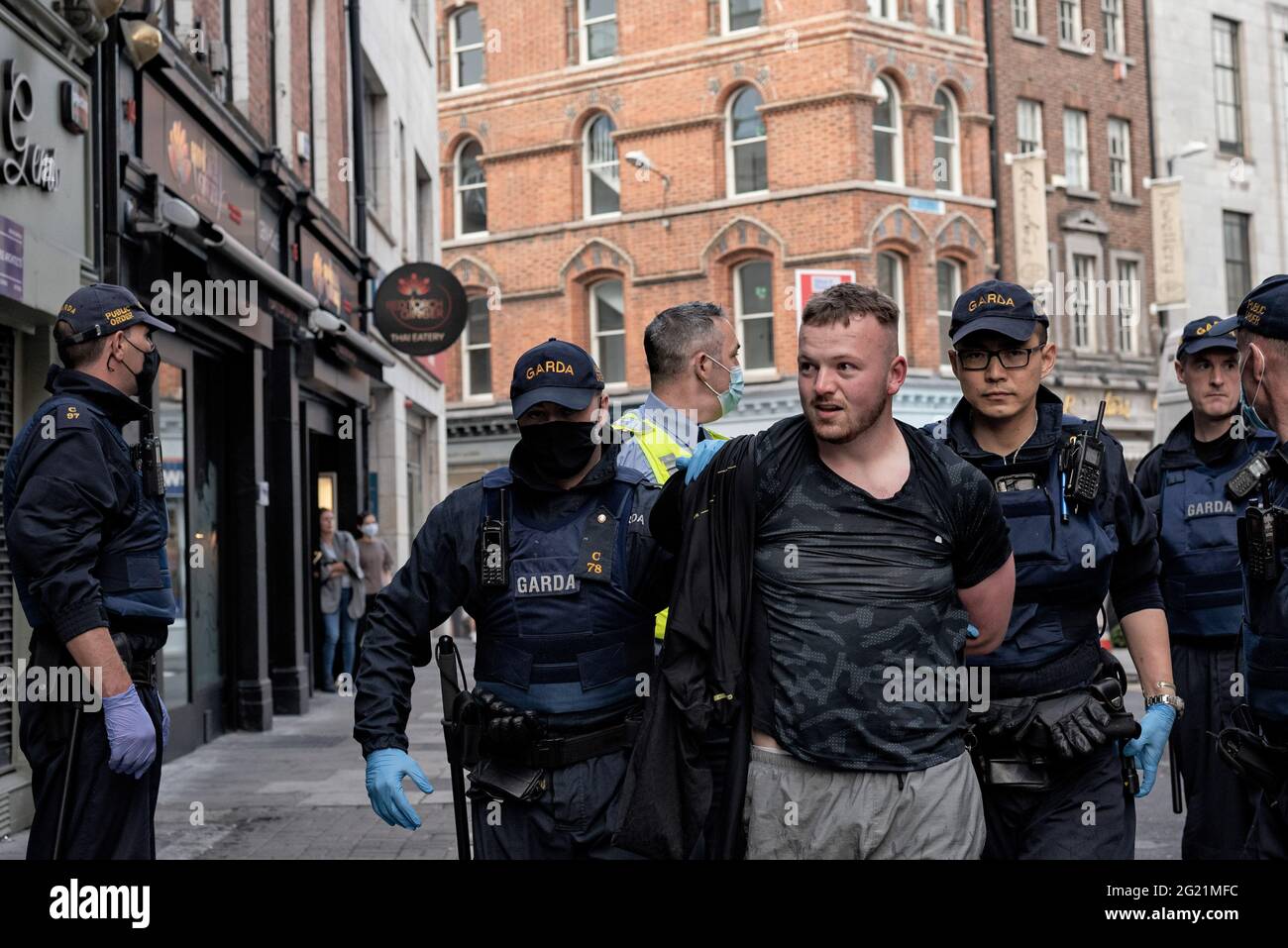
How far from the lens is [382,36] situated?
791 inches

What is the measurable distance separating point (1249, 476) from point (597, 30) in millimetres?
29875

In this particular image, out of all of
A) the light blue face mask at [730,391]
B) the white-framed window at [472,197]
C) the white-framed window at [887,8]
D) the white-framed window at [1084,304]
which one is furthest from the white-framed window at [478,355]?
the light blue face mask at [730,391]

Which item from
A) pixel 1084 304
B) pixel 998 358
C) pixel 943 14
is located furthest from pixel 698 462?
pixel 1084 304

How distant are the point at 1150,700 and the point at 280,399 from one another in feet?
36.0

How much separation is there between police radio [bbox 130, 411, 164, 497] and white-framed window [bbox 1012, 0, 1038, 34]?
29.9 meters

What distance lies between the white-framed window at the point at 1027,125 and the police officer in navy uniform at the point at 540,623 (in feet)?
96.3

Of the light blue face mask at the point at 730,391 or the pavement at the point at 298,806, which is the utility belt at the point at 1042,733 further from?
the pavement at the point at 298,806

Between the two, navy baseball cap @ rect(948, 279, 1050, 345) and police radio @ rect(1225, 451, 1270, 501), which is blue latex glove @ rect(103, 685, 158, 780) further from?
police radio @ rect(1225, 451, 1270, 501)

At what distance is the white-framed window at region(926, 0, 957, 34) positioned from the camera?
30.9 m

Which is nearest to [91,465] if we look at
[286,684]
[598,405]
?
[598,405]

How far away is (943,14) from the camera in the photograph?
102 ft

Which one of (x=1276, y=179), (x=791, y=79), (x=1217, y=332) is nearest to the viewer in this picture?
(x=1217, y=332)

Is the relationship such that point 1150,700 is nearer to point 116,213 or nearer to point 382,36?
point 116,213

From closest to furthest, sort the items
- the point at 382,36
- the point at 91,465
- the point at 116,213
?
1. the point at 91,465
2. the point at 116,213
3. the point at 382,36
